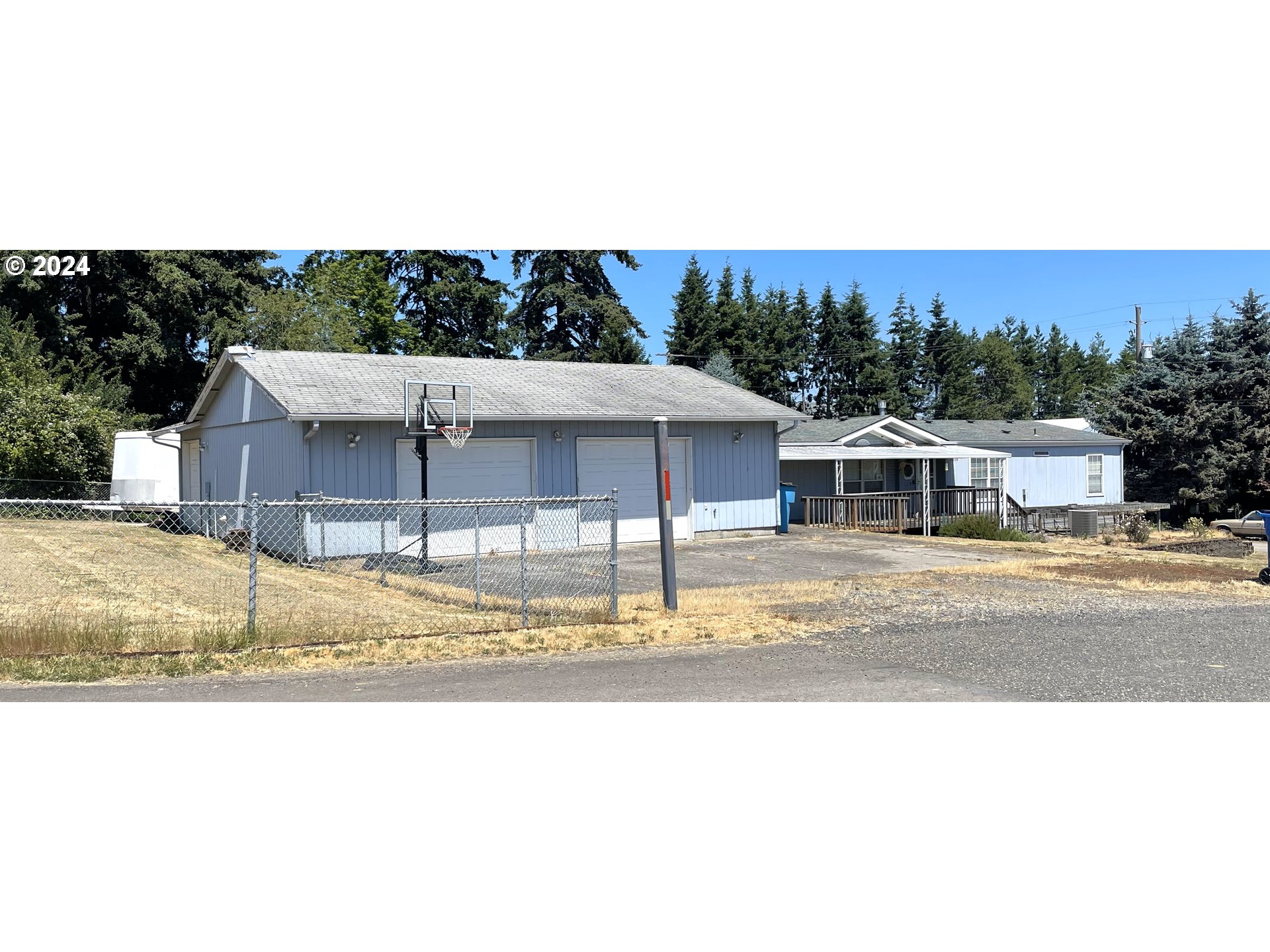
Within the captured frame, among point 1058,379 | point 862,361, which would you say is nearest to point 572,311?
point 862,361

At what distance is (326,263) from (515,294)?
8859 mm

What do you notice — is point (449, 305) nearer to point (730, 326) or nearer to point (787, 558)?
point (730, 326)

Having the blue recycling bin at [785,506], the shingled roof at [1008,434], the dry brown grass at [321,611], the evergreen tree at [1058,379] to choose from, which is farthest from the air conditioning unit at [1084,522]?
the evergreen tree at [1058,379]

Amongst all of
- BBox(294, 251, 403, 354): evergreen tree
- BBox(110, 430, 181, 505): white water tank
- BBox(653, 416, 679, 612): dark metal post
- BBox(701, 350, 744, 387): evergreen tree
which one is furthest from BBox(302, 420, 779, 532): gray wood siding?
BBox(294, 251, 403, 354): evergreen tree

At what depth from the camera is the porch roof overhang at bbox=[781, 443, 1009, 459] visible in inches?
998

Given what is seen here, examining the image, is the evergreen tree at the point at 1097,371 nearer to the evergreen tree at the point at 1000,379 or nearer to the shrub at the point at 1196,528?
the evergreen tree at the point at 1000,379

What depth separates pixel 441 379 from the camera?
19.8m

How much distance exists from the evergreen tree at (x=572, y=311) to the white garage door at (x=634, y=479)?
24.4m

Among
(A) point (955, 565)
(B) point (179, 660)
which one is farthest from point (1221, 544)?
(B) point (179, 660)

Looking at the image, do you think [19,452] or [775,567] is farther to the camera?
[19,452]

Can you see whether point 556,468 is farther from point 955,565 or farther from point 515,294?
point 515,294

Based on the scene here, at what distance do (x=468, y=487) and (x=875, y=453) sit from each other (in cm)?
1274

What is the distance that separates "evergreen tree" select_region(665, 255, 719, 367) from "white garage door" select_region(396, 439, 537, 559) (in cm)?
3067

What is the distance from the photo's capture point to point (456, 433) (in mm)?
16359
